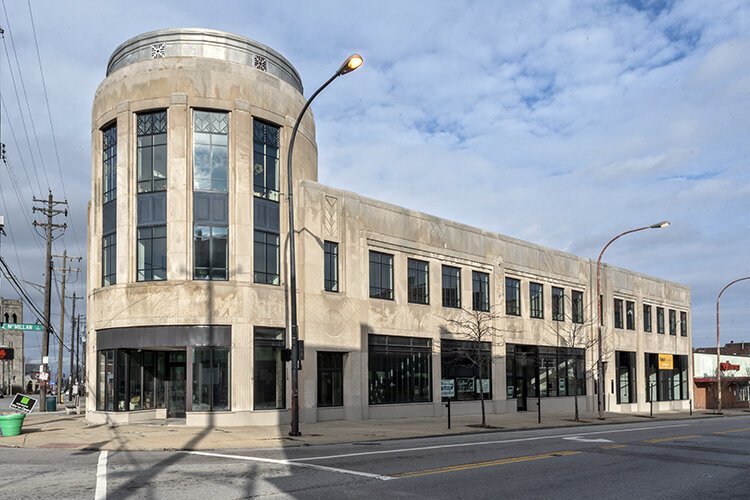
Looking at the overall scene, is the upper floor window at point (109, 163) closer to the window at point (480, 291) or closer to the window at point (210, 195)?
the window at point (210, 195)

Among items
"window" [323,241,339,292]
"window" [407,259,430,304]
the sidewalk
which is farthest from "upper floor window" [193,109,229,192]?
"window" [407,259,430,304]

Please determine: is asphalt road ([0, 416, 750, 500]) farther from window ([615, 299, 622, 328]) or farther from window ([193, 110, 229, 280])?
window ([615, 299, 622, 328])

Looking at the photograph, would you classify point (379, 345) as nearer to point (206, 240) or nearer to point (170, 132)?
point (206, 240)

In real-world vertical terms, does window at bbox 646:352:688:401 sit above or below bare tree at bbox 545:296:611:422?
below

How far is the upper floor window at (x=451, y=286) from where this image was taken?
38.5 m

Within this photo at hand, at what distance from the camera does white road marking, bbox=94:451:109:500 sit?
11.9 m

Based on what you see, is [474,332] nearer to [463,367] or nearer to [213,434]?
[463,367]

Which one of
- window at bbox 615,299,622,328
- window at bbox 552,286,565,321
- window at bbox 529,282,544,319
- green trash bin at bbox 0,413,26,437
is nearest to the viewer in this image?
green trash bin at bbox 0,413,26,437

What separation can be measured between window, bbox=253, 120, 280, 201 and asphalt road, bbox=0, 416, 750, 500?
12.7m

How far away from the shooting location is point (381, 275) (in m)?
34.7

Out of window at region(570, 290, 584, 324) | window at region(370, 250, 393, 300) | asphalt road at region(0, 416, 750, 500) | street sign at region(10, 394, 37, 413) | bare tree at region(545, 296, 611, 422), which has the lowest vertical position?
asphalt road at region(0, 416, 750, 500)

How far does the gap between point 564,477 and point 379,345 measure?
20130 millimetres

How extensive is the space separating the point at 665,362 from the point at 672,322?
4486mm

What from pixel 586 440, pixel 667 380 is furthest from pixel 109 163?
pixel 667 380
